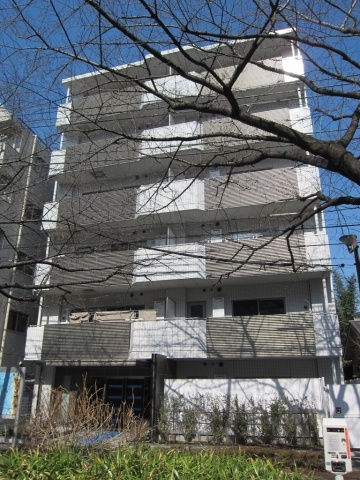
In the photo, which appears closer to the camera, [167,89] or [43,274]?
[167,89]

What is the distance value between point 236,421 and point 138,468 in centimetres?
1105

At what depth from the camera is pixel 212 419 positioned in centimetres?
1524

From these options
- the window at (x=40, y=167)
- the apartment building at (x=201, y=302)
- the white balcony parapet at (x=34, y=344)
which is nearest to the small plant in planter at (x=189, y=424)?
the apartment building at (x=201, y=302)

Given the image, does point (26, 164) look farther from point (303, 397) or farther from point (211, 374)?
point (211, 374)

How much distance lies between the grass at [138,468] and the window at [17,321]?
18765mm

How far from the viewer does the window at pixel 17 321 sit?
74.9 ft

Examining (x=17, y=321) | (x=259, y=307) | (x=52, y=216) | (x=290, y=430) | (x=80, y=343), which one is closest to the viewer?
(x=52, y=216)

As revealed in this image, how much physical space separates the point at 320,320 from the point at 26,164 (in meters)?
13.5

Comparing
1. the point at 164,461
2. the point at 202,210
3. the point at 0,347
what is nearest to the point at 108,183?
the point at 202,210

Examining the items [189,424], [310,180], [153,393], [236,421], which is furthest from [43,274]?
[236,421]

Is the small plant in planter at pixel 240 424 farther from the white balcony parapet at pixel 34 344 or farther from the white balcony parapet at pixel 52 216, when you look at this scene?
the white balcony parapet at pixel 34 344

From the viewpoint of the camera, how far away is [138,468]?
474cm

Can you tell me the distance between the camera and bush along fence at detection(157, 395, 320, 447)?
14.2 metres

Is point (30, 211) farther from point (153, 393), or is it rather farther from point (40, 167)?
point (153, 393)
